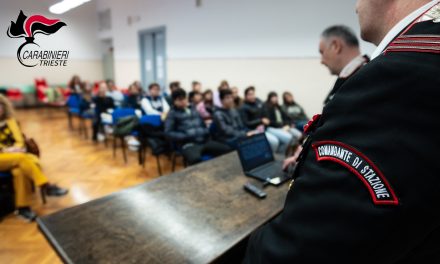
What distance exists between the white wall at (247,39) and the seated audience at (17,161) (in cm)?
194

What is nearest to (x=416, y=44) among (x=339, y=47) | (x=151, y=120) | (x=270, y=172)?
(x=270, y=172)

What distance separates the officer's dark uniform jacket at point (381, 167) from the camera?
386 millimetres

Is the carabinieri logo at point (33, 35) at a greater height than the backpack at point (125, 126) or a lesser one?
greater

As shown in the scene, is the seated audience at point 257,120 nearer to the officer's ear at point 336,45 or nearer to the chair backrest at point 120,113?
the chair backrest at point 120,113

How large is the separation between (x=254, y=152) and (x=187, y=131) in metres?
1.72

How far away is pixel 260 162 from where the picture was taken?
1.66 metres

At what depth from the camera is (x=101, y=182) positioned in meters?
3.23

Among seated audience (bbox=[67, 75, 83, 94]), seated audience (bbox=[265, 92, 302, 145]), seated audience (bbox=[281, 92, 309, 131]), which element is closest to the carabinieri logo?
seated audience (bbox=[67, 75, 83, 94])

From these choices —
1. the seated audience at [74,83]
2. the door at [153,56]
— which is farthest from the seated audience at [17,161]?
the door at [153,56]

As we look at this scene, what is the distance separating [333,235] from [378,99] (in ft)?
0.76

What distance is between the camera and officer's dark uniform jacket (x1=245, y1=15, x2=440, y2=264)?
386 millimetres

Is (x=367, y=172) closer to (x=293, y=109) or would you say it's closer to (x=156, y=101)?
(x=293, y=109)

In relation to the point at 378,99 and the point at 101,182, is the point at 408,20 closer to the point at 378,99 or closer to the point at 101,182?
the point at 378,99

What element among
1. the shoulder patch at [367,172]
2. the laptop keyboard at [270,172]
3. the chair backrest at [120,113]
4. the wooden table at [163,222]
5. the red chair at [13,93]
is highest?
the red chair at [13,93]
